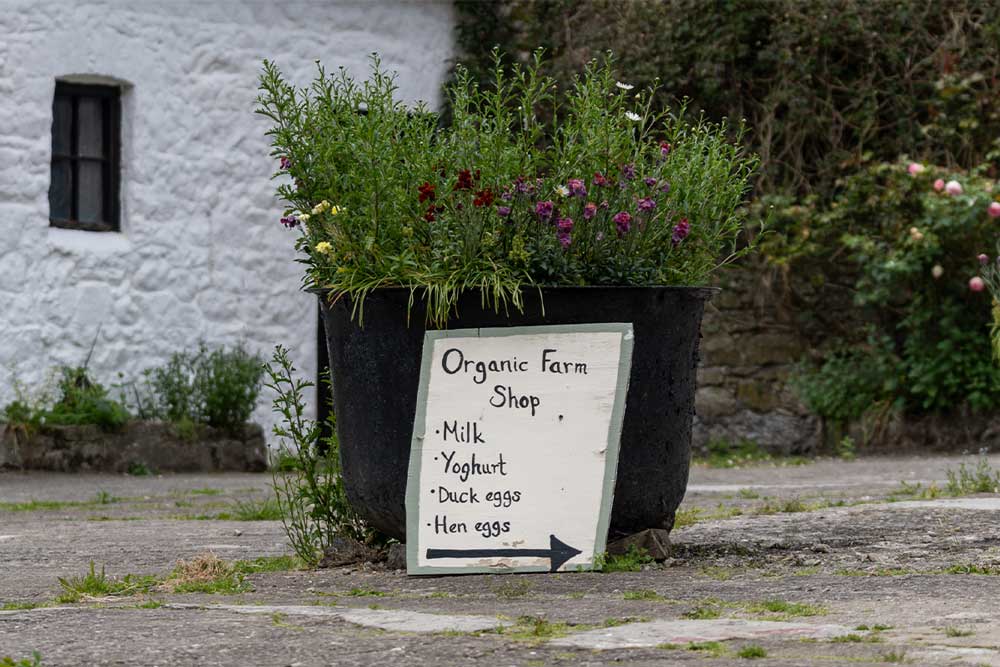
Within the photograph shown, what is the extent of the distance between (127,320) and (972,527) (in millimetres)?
6371

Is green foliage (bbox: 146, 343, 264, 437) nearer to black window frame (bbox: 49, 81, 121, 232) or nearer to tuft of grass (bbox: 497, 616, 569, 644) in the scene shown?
black window frame (bbox: 49, 81, 121, 232)

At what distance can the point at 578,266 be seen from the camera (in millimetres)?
3686

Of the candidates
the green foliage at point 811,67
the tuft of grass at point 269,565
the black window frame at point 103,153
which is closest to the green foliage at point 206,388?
the black window frame at point 103,153

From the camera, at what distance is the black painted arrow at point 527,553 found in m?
3.63

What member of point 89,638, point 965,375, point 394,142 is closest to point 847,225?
point 965,375

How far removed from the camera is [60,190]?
31.2 feet

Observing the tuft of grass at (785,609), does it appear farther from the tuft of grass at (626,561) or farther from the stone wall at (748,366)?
the stone wall at (748,366)

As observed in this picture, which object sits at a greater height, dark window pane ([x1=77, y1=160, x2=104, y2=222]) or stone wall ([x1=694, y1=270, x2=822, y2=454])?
dark window pane ([x1=77, y1=160, x2=104, y2=222])

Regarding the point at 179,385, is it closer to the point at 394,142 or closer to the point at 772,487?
the point at 772,487

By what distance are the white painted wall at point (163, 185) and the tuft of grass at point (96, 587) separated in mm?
5761

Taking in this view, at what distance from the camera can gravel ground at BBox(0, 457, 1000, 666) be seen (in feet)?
8.36

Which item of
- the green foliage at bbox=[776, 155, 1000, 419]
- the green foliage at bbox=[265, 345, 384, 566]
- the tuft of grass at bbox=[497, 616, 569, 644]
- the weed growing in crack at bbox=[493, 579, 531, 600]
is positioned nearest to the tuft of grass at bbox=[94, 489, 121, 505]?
the green foliage at bbox=[265, 345, 384, 566]

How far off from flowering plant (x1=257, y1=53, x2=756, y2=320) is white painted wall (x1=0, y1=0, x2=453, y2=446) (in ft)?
18.6

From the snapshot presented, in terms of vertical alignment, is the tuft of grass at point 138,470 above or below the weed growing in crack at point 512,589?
below
